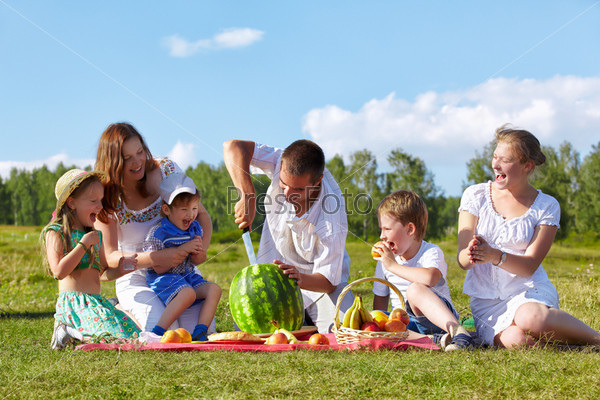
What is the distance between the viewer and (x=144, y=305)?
595 cm

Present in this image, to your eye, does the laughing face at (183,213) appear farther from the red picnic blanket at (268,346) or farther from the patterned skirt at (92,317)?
the red picnic blanket at (268,346)

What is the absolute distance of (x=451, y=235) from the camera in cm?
3884

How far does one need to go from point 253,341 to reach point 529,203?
2.95 meters

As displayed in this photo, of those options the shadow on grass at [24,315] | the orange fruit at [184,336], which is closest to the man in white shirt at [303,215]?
Answer: the orange fruit at [184,336]

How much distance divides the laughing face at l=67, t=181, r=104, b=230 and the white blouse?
3762 millimetres

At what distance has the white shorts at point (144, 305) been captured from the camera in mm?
5871

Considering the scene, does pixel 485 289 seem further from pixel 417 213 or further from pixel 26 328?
pixel 26 328

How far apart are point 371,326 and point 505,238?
1567mm

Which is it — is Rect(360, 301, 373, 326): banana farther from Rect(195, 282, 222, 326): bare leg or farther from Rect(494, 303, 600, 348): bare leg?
Rect(195, 282, 222, 326): bare leg

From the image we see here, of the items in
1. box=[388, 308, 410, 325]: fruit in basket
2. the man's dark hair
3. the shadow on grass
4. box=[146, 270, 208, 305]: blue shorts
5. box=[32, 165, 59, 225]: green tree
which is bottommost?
the shadow on grass

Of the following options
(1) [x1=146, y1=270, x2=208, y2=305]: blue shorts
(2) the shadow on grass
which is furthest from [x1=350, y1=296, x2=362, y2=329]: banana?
(2) the shadow on grass

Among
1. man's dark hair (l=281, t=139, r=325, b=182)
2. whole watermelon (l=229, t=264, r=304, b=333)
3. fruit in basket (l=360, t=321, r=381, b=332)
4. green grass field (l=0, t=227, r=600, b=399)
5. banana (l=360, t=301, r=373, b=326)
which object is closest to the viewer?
green grass field (l=0, t=227, r=600, b=399)

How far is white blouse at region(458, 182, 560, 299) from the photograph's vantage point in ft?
17.2

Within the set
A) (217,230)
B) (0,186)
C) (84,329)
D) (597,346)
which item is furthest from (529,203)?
(0,186)
